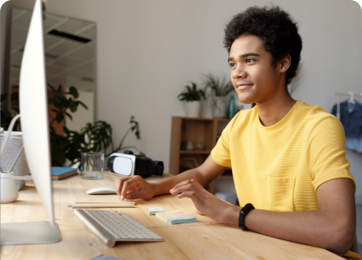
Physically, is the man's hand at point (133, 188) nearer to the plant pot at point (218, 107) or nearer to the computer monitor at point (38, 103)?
the computer monitor at point (38, 103)

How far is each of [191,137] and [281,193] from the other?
2841 mm

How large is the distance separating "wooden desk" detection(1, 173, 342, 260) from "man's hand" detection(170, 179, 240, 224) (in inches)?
0.8

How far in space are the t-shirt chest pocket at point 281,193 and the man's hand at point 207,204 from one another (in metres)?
0.23

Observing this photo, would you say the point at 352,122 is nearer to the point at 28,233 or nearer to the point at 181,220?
the point at 181,220

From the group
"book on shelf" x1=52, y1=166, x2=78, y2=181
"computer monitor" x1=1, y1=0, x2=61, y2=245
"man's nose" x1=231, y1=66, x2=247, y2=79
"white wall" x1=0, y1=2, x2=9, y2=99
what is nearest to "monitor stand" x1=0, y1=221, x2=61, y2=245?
"computer monitor" x1=1, y1=0, x2=61, y2=245

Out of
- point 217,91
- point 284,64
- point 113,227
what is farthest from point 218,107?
point 113,227

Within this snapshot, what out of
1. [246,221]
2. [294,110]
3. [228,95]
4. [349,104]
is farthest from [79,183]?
[349,104]

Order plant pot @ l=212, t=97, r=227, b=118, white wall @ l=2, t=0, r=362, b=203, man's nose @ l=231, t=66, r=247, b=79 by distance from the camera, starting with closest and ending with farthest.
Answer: man's nose @ l=231, t=66, r=247, b=79 < white wall @ l=2, t=0, r=362, b=203 < plant pot @ l=212, t=97, r=227, b=118

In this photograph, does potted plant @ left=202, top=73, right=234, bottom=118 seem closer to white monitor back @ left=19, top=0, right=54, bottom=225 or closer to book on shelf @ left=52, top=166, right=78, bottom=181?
book on shelf @ left=52, top=166, right=78, bottom=181

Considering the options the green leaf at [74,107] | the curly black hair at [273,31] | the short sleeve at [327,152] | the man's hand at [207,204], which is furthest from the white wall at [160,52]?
the short sleeve at [327,152]

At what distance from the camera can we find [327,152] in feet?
3.13

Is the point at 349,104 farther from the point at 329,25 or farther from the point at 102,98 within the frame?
the point at 102,98

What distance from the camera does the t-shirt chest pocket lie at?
109 centimetres

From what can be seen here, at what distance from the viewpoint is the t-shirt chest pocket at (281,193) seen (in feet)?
3.58
